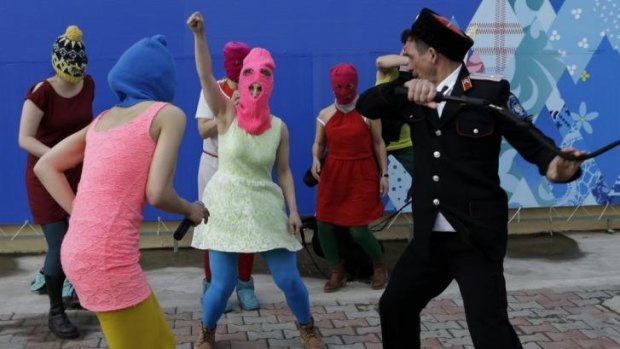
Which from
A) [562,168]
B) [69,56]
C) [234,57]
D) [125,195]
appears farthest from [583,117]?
[125,195]

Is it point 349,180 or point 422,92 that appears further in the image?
point 349,180

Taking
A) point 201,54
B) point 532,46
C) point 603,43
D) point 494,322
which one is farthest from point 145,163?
point 603,43

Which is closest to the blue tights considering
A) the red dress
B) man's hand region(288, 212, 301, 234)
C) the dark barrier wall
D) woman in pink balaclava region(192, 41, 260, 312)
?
man's hand region(288, 212, 301, 234)

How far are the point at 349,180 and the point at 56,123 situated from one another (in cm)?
216

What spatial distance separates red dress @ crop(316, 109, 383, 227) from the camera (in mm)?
5449

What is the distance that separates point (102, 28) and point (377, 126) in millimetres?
2593

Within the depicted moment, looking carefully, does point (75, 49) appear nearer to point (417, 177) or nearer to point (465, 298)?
point (417, 177)

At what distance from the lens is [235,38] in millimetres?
6320

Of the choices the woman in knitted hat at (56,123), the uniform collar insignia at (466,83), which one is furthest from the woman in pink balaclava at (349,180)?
the uniform collar insignia at (466,83)

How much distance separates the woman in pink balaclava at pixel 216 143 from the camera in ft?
15.7

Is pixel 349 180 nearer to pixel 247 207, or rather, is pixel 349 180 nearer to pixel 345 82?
pixel 345 82

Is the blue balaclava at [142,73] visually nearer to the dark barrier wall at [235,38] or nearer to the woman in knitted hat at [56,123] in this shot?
the woman in knitted hat at [56,123]

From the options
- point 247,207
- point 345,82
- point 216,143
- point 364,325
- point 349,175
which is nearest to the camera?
point 247,207

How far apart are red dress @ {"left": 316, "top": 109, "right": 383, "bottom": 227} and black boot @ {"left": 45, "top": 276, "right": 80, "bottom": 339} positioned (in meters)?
2.00
